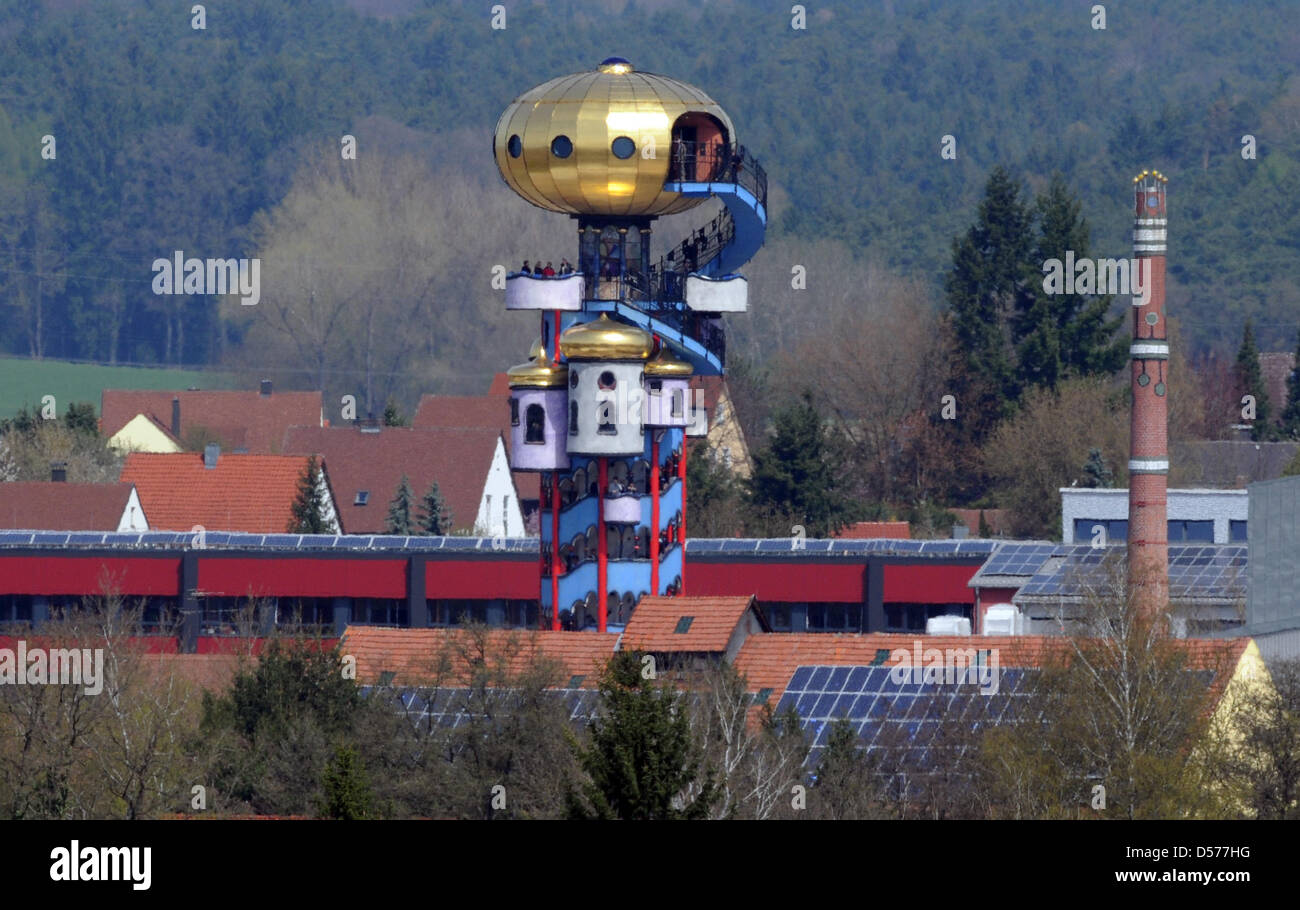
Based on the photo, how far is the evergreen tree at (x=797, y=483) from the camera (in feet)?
263

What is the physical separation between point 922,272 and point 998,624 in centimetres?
12508

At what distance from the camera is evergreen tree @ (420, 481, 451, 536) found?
262 ft

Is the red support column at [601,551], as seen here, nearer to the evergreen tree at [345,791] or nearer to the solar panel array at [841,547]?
the evergreen tree at [345,791]

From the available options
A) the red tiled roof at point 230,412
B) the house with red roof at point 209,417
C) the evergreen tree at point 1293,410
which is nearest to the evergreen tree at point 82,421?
the house with red roof at point 209,417

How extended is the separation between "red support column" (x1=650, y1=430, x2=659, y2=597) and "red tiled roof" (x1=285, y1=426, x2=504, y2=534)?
3873 cm

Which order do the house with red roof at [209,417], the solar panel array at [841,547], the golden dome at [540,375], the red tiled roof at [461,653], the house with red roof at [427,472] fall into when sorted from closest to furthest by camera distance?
the red tiled roof at [461,653] → the golden dome at [540,375] → the solar panel array at [841,547] → the house with red roof at [427,472] → the house with red roof at [209,417]

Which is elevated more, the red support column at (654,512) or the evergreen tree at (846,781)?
the red support column at (654,512)

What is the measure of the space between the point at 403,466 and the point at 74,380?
3189 inches

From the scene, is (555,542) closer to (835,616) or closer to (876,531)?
(835,616)

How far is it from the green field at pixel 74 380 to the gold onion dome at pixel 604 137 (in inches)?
4161

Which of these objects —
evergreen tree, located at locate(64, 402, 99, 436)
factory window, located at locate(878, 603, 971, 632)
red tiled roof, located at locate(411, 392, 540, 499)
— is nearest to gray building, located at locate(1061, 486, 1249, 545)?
factory window, located at locate(878, 603, 971, 632)

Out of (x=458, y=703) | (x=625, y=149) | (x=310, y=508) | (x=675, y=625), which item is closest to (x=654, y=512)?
(x=675, y=625)

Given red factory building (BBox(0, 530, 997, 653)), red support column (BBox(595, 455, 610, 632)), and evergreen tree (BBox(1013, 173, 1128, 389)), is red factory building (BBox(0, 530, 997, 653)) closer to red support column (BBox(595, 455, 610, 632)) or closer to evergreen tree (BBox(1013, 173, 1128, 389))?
red support column (BBox(595, 455, 610, 632))
